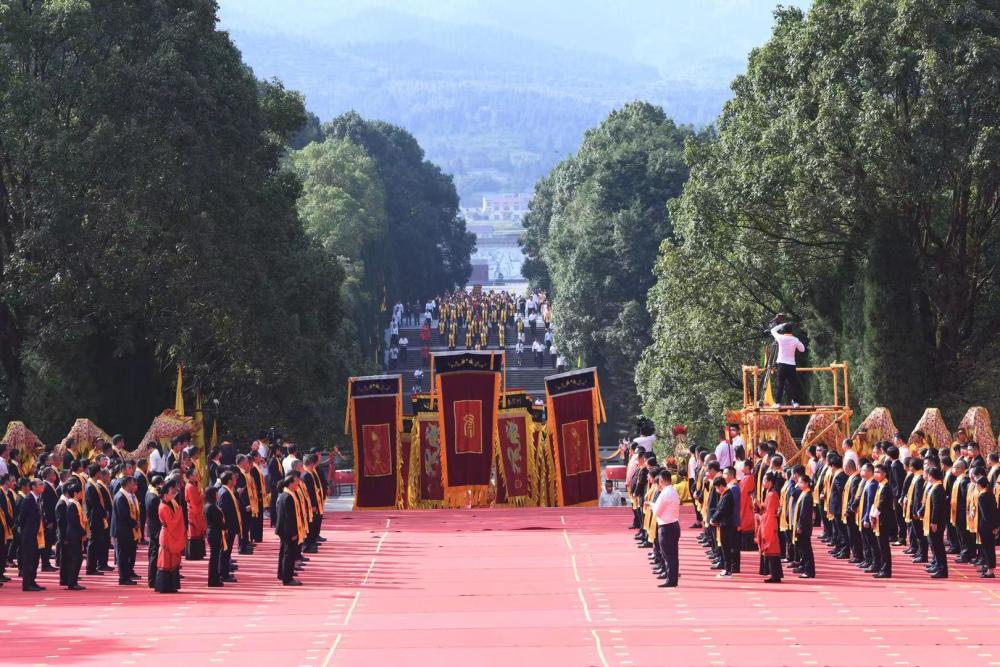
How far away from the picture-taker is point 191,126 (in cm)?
3750

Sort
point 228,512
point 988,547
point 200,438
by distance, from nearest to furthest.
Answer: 1. point 988,547
2. point 228,512
3. point 200,438

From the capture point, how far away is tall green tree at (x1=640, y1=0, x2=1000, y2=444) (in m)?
35.8

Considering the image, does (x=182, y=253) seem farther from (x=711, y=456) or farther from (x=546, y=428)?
(x=711, y=456)

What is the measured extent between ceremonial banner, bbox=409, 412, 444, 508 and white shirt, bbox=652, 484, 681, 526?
13.4 m

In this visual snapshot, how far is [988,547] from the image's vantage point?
2209cm

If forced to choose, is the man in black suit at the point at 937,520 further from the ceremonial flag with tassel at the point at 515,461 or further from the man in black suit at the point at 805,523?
the ceremonial flag with tassel at the point at 515,461

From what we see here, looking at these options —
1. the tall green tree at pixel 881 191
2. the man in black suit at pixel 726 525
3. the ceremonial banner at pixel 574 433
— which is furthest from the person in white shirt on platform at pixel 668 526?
the tall green tree at pixel 881 191

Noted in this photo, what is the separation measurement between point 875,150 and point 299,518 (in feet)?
56.0

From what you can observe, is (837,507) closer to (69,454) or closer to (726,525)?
(726,525)

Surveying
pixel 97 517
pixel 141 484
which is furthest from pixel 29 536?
pixel 141 484

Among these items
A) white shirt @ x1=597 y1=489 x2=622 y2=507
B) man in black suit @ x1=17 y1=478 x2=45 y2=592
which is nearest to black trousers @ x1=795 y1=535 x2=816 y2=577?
man in black suit @ x1=17 y1=478 x2=45 y2=592

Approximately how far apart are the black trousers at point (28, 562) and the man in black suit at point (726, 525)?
8133 mm

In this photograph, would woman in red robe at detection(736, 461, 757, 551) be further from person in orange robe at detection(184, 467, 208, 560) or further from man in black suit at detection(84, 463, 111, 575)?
man in black suit at detection(84, 463, 111, 575)

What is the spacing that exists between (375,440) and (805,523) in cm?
1397
